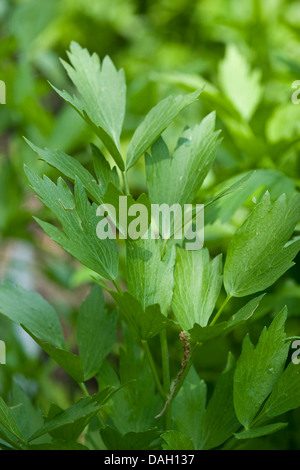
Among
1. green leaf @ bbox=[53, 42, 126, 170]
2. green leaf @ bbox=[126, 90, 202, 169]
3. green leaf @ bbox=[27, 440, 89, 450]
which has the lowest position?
green leaf @ bbox=[27, 440, 89, 450]

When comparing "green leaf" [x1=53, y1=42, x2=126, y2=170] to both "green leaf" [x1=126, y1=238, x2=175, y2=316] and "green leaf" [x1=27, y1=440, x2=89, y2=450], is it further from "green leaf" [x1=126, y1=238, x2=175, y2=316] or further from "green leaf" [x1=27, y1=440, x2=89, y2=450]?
"green leaf" [x1=27, y1=440, x2=89, y2=450]

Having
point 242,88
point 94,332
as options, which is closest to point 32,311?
point 94,332

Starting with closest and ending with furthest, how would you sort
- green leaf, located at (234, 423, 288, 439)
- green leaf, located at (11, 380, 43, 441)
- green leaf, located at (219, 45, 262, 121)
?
green leaf, located at (234, 423, 288, 439)
green leaf, located at (11, 380, 43, 441)
green leaf, located at (219, 45, 262, 121)

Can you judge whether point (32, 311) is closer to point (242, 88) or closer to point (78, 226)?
point (78, 226)

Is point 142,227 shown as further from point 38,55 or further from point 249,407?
point 38,55

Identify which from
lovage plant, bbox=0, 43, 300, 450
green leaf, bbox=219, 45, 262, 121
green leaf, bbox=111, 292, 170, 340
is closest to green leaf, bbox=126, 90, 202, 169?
lovage plant, bbox=0, 43, 300, 450

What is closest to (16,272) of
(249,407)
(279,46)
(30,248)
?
(30,248)

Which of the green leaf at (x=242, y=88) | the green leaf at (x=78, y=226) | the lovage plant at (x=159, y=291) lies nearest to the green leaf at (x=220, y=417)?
the lovage plant at (x=159, y=291)
